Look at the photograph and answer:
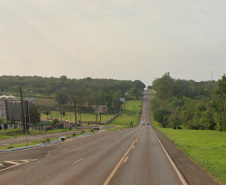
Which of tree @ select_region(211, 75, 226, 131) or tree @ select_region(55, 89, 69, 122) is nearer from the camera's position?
tree @ select_region(211, 75, 226, 131)

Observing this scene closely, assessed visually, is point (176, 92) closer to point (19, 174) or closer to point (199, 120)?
point (199, 120)

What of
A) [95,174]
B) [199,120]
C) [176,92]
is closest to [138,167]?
[95,174]

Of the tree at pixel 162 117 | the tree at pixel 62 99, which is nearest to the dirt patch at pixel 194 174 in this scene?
the tree at pixel 162 117

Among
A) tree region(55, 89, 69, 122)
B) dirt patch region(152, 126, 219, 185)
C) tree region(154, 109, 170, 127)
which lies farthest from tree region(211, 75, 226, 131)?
tree region(55, 89, 69, 122)

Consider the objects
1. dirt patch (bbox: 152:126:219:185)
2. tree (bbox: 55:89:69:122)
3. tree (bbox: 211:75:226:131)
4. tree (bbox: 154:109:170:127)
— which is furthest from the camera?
tree (bbox: 55:89:69:122)

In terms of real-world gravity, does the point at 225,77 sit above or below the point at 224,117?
above

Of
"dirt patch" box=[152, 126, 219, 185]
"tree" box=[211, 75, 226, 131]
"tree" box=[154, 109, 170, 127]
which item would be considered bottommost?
"tree" box=[154, 109, 170, 127]

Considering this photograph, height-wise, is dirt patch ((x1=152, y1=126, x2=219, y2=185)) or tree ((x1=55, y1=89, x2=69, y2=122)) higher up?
tree ((x1=55, y1=89, x2=69, y2=122))

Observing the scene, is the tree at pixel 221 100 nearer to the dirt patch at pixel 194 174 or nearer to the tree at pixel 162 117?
the dirt patch at pixel 194 174

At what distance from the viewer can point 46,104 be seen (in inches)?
5797

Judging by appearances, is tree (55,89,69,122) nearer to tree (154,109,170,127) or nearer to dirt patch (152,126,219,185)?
tree (154,109,170,127)

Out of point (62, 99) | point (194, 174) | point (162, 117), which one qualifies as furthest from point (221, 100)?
point (62, 99)

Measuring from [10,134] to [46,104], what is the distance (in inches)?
3917

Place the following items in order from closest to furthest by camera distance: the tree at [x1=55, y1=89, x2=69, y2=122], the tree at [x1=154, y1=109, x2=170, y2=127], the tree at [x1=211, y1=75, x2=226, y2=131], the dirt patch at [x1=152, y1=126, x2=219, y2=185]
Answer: the dirt patch at [x1=152, y1=126, x2=219, y2=185]
the tree at [x1=211, y1=75, x2=226, y2=131]
the tree at [x1=154, y1=109, x2=170, y2=127]
the tree at [x1=55, y1=89, x2=69, y2=122]
